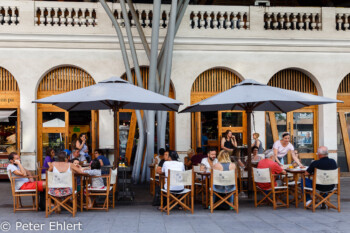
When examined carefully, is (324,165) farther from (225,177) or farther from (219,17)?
(219,17)

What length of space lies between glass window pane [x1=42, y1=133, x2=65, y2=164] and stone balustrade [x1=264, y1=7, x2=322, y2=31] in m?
8.27

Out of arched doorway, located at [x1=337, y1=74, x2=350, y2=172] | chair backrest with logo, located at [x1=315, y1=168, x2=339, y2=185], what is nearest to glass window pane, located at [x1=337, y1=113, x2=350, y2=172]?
arched doorway, located at [x1=337, y1=74, x2=350, y2=172]

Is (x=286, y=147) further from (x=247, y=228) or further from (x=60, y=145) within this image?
(x=60, y=145)

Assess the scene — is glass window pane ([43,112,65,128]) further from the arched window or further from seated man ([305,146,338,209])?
seated man ([305,146,338,209])

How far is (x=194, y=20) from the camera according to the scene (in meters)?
14.8

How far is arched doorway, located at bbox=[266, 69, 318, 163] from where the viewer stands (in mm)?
15492

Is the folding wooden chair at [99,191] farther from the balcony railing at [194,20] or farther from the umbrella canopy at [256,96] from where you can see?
the balcony railing at [194,20]

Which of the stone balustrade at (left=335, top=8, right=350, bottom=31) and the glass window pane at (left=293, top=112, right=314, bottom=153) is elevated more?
the stone balustrade at (left=335, top=8, right=350, bottom=31)

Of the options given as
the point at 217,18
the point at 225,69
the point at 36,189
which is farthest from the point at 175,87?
the point at 36,189

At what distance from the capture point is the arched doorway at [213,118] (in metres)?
14.9

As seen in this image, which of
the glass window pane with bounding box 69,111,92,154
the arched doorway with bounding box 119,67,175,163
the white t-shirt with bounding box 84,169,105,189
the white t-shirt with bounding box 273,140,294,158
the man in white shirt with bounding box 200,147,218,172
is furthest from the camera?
the arched doorway with bounding box 119,67,175,163

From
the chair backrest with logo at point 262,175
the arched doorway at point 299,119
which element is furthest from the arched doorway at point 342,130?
the chair backrest with logo at point 262,175

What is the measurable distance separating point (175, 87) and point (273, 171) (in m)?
5.90

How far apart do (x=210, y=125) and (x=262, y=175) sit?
5.80 metres
